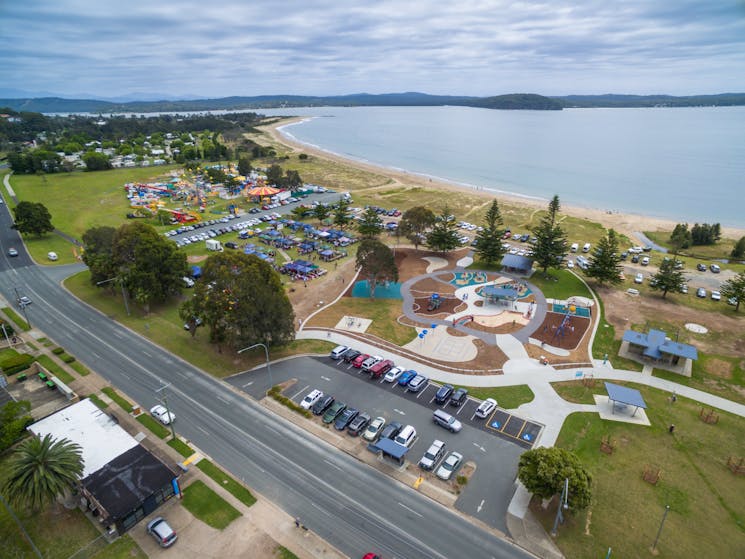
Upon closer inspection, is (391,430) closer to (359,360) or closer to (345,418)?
(345,418)

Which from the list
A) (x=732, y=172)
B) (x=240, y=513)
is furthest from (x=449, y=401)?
(x=732, y=172)

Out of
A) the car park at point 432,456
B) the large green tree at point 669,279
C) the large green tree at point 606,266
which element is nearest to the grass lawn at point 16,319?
the car park at point 432,456

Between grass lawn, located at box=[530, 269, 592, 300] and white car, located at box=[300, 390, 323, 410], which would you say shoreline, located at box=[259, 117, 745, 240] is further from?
white car, located at box=[300, 390, 323, 410]

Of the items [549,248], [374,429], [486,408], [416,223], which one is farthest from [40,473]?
[549,248]

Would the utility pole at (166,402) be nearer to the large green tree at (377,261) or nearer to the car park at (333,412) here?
the car park at (333,412)

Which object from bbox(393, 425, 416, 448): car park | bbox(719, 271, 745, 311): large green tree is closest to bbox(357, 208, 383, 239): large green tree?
bbox(393, 425, 416, 448): car park

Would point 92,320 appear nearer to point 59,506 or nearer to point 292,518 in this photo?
point 59,506
